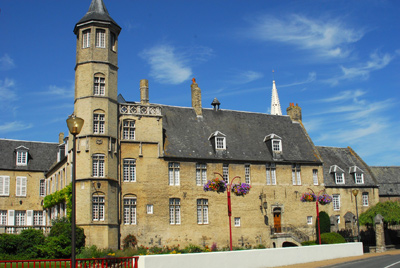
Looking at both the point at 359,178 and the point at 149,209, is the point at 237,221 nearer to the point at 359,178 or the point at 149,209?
the point at 149,209

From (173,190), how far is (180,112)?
Result: 311 inches

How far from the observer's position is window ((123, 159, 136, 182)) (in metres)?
34.2

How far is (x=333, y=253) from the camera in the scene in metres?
29.0

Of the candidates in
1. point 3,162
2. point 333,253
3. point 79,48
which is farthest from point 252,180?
point 3,162

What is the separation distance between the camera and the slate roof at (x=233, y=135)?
37.6m

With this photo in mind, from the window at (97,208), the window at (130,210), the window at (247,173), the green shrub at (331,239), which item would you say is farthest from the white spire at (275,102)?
the window at (97,208)

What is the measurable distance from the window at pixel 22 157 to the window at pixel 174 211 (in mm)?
16714

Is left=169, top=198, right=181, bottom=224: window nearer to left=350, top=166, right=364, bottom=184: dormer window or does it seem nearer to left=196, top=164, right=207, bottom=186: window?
left=196, top=164, right=207, bottom=186: window

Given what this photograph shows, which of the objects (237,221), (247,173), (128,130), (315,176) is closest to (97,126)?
(128,130)

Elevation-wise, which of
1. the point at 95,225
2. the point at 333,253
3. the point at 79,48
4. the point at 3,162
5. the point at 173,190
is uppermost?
the point at 79,48

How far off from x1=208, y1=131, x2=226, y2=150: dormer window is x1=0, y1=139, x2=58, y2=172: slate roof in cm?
1717

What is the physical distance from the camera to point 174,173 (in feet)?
118

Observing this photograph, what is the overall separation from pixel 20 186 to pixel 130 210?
14.3 m

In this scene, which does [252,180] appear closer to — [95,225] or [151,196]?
[151,196]
